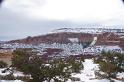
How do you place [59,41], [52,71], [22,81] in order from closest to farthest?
[52,71]
[22,81]
[59,41]

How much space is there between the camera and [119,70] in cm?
2928

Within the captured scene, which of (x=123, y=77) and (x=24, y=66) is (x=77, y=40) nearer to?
(x=123, y=77)

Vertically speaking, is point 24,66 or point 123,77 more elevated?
point 24,66

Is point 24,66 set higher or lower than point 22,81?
higher

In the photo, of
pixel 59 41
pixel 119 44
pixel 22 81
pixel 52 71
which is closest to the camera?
pixel 52 71

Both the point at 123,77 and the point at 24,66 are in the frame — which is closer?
the point at 24,66

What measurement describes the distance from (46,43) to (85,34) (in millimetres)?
10550

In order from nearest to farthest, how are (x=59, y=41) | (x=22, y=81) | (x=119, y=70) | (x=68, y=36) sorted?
(x=22, y=81) < (x=119, y=70) < (x=59, y=41) < (x=68, y=36)

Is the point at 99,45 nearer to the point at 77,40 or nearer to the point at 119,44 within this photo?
the point at 119,44

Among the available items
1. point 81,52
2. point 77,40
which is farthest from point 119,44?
point 77,40

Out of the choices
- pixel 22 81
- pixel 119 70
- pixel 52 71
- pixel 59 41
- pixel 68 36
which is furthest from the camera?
pixel 68 36

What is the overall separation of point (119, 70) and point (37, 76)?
13715 millimetres

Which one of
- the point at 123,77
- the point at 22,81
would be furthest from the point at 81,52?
the point at 22,81

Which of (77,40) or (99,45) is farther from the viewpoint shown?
(77,40)
